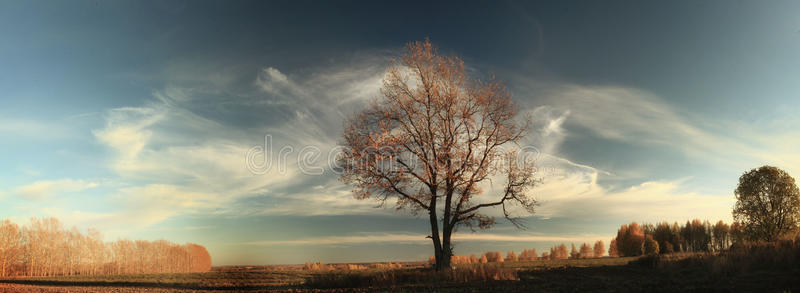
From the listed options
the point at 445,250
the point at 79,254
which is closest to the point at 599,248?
the point at 445,250

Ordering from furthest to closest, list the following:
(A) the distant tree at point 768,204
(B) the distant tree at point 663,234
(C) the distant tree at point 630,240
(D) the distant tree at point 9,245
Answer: (B) the distant tree at point 663,234 < (C) the distant tree at point 630,240 < (D) the distant tree at point 9,245 < (A) the distant tree at point 768,204

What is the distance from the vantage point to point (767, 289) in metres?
9.98

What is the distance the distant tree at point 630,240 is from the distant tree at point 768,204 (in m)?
22.3

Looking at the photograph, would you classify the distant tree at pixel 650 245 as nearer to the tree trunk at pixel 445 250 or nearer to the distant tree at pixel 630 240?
the distant tree at pixel 630 240

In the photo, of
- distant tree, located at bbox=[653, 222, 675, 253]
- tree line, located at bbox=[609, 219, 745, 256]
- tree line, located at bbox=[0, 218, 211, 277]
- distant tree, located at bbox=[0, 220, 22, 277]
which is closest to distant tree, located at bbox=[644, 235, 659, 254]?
tree line, located at bbox=[609, 219, 745, 256]

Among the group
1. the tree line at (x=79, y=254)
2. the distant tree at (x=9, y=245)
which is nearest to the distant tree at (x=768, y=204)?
the tree line at (x=79, y=254)

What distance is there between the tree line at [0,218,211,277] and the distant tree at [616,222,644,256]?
210ft

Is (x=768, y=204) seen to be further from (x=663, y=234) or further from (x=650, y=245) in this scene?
(x=663, y=234)

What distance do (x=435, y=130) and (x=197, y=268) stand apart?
180ft

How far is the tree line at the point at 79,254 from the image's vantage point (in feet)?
166

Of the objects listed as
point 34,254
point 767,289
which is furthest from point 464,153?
point 34,254

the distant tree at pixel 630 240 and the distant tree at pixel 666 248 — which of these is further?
the distant tree at pixel 630 240

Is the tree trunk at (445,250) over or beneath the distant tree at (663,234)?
over

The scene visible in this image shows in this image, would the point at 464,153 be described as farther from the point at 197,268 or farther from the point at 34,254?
the point at 34,254
